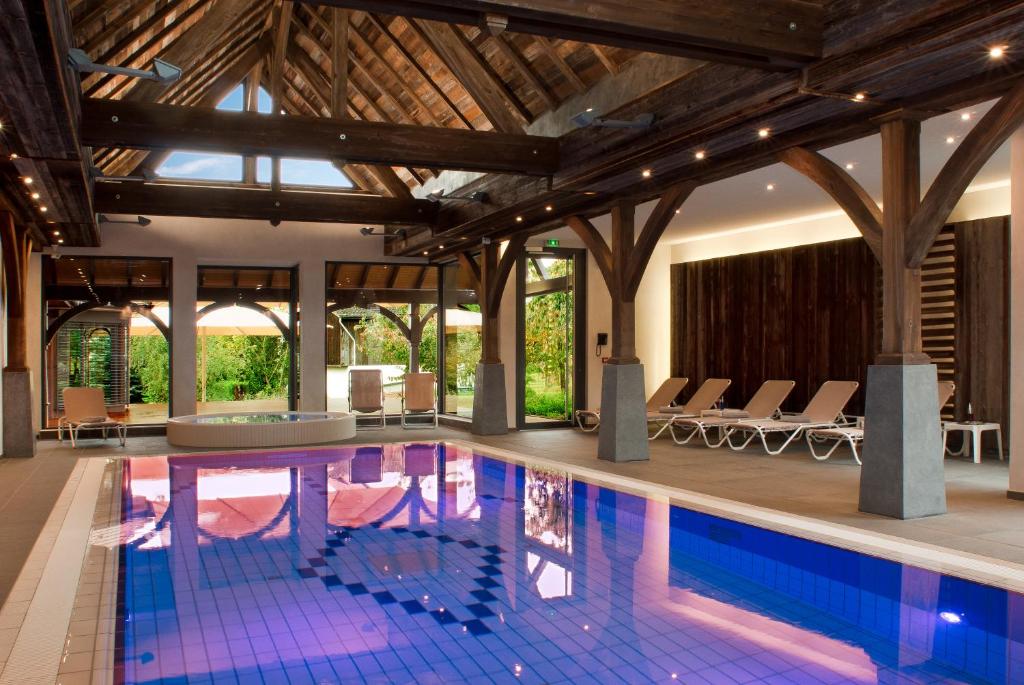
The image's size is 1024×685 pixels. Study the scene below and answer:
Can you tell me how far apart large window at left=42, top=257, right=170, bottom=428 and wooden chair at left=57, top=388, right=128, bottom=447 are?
54.6 inches

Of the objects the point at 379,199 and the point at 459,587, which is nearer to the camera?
the point at 459,587

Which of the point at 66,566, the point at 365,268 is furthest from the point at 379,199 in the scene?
the point at 66,566

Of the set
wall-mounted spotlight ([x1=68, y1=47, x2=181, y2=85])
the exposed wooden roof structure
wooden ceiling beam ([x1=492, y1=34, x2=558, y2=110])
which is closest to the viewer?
the exposed wooden roof structure

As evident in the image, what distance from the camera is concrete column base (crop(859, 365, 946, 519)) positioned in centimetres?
589

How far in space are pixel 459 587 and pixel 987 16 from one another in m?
4.06

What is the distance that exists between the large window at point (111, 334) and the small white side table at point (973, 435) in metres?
11.3

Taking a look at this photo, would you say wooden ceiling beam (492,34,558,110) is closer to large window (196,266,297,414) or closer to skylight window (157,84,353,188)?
Result: skylight window (157,84,353,188)

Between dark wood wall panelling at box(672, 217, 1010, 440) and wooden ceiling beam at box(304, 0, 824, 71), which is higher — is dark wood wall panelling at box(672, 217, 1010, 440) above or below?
below

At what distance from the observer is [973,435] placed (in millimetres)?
9562

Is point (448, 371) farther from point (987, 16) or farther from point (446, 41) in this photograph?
point (987, 16)

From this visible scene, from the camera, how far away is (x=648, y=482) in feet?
25.0

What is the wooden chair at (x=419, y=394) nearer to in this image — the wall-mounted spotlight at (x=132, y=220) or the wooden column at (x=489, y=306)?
the wooden column at (x=489, y=306)

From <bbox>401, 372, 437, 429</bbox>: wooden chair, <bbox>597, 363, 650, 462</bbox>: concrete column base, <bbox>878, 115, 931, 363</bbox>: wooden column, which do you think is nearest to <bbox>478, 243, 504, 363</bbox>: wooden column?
<bbox>401, 372, 437, 429</bbox>: wooden chair

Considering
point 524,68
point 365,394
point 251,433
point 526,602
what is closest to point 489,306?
point 365,394
